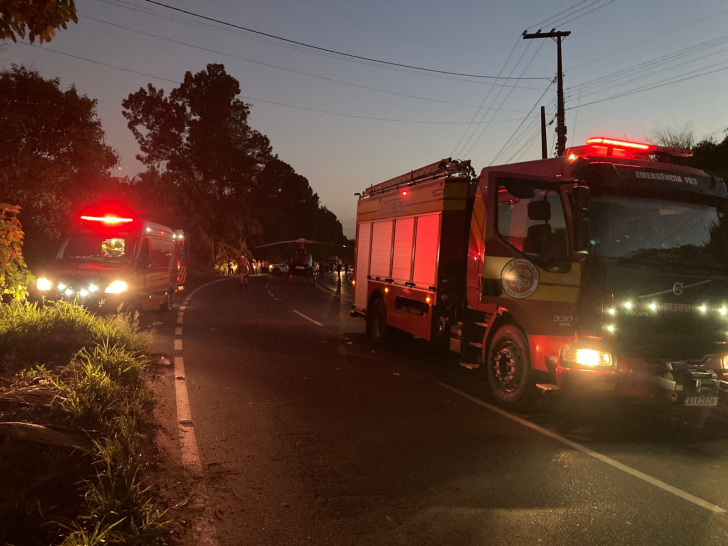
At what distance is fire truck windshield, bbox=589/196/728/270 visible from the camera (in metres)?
6.54

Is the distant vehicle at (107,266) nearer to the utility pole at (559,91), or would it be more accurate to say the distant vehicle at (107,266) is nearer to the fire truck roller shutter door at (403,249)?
the fire truck roller shutter door at (403,249)

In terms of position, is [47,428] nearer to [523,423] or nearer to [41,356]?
[41,356]

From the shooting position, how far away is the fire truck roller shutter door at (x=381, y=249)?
11.8 metres

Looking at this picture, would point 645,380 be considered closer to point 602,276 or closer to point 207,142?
point 602,276

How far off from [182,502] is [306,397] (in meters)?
3.50

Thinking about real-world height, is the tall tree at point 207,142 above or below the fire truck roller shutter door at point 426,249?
above

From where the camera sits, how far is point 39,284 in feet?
42.0

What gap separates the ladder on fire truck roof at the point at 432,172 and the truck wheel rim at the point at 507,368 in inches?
117

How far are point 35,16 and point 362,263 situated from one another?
9326mm

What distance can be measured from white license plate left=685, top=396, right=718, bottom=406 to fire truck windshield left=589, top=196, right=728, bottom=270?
141 cm

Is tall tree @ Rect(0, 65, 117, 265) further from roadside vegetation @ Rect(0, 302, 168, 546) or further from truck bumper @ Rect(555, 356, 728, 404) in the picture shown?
truck bumper @ Rect(555, 356, 728, 404)

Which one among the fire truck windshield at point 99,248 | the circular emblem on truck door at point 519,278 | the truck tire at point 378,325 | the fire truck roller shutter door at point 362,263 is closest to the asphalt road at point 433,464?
the circular emblem on truck door at point 519,278

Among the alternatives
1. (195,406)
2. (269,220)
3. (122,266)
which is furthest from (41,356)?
(269,220)

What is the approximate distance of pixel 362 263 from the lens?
44.9 ft
